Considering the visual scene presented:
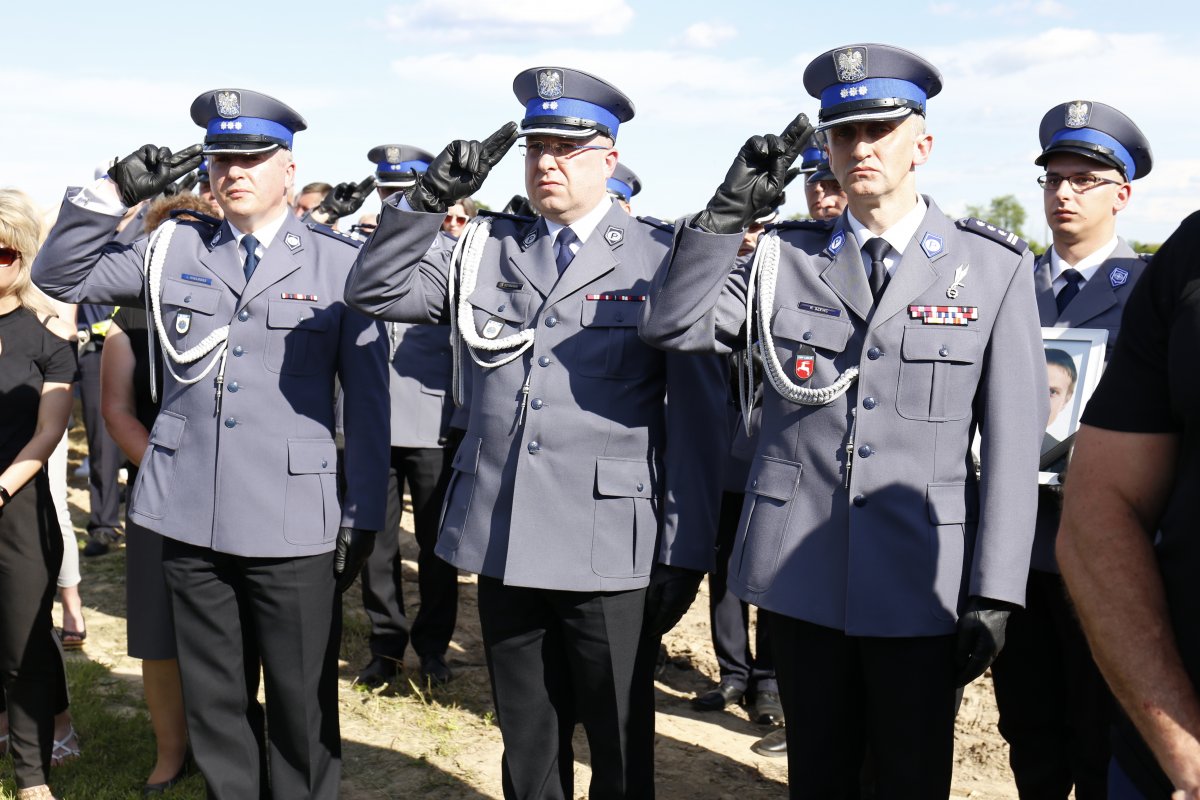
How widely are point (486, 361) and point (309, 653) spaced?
1144mm

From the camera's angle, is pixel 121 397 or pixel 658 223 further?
pixel 121 397

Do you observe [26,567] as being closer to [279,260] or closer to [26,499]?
[26,499]

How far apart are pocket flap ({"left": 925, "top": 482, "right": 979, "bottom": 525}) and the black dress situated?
3.19m

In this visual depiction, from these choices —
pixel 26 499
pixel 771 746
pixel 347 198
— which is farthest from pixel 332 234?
pixel 347 198

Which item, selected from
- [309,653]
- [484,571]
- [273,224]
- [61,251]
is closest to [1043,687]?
[484,571]

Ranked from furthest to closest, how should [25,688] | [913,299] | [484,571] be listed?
1. [25,688]
2. [484,571]
3. [913,299]

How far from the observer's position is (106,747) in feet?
16.1

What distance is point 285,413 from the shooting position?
3793 mm

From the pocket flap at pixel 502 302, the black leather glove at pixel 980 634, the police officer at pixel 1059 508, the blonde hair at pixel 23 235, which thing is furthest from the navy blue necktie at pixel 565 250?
the blonde hair at pixel 23 235

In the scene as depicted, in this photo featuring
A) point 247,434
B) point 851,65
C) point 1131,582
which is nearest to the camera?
point 1131,582

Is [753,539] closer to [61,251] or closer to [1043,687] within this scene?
[1043,687]

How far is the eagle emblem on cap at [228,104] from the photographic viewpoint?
386 centimetres

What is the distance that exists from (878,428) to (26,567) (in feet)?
10.3

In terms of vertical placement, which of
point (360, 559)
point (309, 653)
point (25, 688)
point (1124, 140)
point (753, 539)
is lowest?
point (25, 688)
